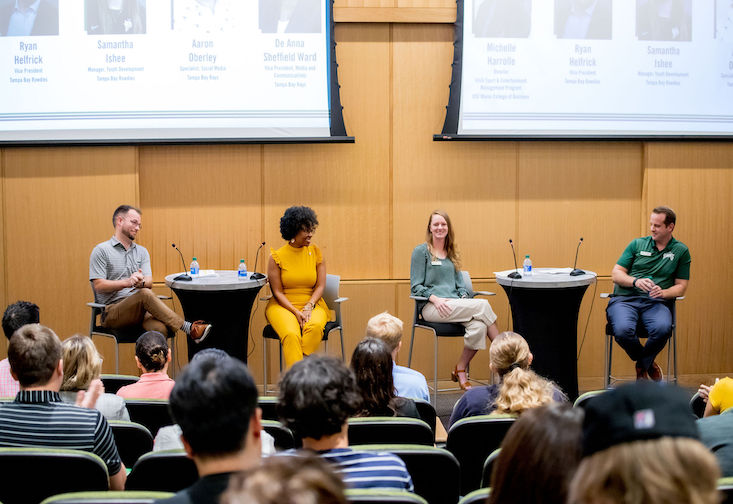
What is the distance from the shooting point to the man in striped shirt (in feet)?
7.05

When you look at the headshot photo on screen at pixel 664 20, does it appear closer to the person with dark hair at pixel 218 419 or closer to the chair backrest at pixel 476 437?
the chair backrest at pixel 476 437

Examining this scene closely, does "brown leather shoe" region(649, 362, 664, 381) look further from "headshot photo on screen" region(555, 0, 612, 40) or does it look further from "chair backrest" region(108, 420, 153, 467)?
"chair backrest" region(108, 420, 153, 467)

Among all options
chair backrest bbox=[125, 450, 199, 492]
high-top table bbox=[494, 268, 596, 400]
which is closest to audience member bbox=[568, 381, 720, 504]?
chair backrest bbox=[125, 450, 199, 492]

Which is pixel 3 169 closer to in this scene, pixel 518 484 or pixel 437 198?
pixel 437 198

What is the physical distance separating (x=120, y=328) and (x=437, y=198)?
2503 mm

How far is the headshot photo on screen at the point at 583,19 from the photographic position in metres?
5.56

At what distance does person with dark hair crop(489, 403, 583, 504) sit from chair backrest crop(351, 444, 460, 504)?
2.18ft

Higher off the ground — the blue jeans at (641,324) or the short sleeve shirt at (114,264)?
the short sleeve shirt at (114,264)

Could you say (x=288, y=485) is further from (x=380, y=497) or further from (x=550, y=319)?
(x=550, y=319)

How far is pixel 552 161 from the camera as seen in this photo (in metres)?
5.76

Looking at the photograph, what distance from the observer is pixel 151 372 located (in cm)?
310

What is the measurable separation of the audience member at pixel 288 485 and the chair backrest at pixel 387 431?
141 cm

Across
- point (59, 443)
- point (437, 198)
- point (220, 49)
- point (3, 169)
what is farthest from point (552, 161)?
point (59, 443)

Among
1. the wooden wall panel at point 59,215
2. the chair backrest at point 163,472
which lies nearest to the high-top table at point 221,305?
the wooden wall panel at point 59,215
